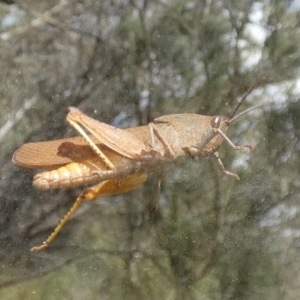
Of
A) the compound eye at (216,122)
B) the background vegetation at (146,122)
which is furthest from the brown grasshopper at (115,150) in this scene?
the background vegetation at (146,122)

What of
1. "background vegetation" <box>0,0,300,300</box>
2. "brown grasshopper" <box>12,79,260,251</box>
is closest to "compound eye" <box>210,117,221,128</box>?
"brown grasshopper" <box>12,79,260,251</box>

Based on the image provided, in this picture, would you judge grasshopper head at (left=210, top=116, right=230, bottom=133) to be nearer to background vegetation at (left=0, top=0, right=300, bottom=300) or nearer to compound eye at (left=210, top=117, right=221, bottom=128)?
compound eye at (left=210, top=117, right=221, bottom=128)

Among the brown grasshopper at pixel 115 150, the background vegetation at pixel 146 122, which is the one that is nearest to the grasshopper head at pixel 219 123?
the brown grasshopper at pixel 115 150

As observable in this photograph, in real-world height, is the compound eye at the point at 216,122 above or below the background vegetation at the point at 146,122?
above

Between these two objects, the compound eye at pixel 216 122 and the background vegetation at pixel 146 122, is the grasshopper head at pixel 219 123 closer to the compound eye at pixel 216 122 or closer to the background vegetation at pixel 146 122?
the compound eye at pixel 216 122

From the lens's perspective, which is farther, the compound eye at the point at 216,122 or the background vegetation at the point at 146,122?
the background vegetation at the point at 146,122

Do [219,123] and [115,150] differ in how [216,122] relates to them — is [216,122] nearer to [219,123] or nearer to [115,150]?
[219,123]

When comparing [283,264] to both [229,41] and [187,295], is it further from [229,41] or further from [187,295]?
[229,41]

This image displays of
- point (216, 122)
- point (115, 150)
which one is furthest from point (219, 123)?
point (115, 150)
